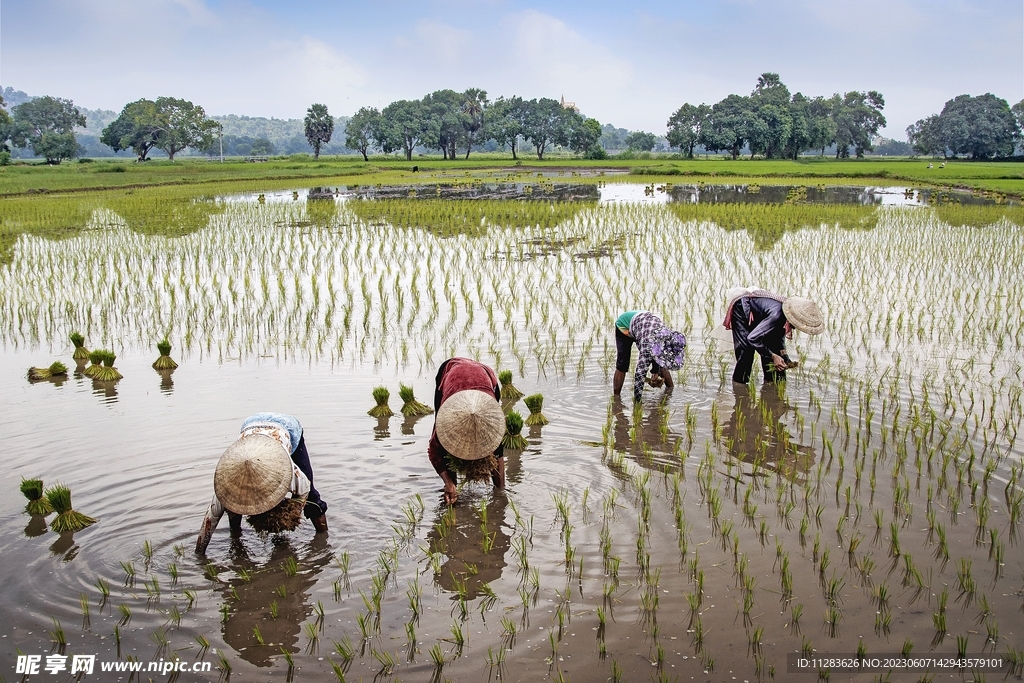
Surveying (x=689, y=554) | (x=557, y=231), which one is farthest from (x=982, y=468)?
(x=557, y=231)

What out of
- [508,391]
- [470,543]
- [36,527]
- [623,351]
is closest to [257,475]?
[470,543]

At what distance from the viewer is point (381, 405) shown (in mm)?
5953

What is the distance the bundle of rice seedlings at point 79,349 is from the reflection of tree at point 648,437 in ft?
16.1

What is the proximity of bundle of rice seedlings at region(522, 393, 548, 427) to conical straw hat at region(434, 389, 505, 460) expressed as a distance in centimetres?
187

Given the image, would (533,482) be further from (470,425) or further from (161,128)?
(161,128)

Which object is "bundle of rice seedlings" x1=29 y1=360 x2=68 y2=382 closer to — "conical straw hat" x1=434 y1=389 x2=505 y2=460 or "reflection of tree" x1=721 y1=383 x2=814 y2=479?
"conical straw hat" x1=434 y1=389 x2=505 y2=460

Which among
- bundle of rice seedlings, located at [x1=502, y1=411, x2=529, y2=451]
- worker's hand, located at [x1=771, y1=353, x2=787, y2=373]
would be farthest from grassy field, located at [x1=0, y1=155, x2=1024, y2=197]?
bundle of rice seedlings, located at [x1=502, y1=411, x2=529, y2=451]

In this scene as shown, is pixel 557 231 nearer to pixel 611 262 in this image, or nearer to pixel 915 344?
pixel 611 262

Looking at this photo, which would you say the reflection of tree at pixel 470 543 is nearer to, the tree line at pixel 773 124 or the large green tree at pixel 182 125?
the tree line at pixel 773 124

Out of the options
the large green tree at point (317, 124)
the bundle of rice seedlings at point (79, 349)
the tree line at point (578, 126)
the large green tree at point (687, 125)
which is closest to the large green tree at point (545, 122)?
the tree line at point (578, 126)

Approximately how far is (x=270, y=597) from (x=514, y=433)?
6.76 ft

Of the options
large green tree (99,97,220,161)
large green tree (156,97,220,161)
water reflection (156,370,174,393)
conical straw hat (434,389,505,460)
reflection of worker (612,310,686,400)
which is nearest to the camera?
conical straw hat (434,389,505,460)

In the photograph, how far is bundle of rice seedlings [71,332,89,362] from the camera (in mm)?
7293

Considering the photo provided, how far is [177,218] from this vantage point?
17094mm
